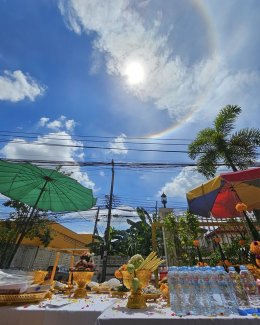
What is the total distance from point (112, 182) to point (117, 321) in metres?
16.9

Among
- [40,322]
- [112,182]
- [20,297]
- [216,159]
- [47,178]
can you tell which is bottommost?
[40,322]

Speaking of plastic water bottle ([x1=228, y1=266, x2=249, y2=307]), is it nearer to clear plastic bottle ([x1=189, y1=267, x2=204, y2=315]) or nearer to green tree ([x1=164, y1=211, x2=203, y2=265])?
clear plastic bottle ([x1=189, y1=267, x2=204, y2=315])

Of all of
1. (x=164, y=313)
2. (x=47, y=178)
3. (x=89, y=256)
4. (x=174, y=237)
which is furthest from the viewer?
(x=174, y=237)

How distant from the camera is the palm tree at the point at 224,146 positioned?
7949 mm

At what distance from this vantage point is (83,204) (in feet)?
14.1

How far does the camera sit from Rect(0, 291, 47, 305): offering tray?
1.48 meters

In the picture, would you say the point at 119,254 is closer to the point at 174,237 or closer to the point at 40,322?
the point at 174,237

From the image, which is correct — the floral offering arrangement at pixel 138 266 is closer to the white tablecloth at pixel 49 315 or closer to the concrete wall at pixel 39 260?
the white tablecloth at pixel 49 315

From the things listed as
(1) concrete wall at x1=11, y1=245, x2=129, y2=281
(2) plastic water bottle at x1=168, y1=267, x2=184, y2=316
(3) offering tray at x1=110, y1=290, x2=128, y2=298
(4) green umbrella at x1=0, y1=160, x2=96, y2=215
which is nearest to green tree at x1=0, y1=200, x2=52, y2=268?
(1) concrete wall at x1=11, y1=245, x2=129, y2=281

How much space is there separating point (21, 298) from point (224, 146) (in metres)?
8.17

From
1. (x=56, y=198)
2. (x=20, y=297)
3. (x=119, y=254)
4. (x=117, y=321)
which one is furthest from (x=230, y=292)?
(x=119, y=254)

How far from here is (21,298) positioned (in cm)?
154

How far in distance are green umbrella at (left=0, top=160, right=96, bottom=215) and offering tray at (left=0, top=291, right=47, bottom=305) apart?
6.82 ft

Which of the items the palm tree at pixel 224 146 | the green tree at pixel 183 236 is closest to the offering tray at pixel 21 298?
the green tree at pixel 183 236
